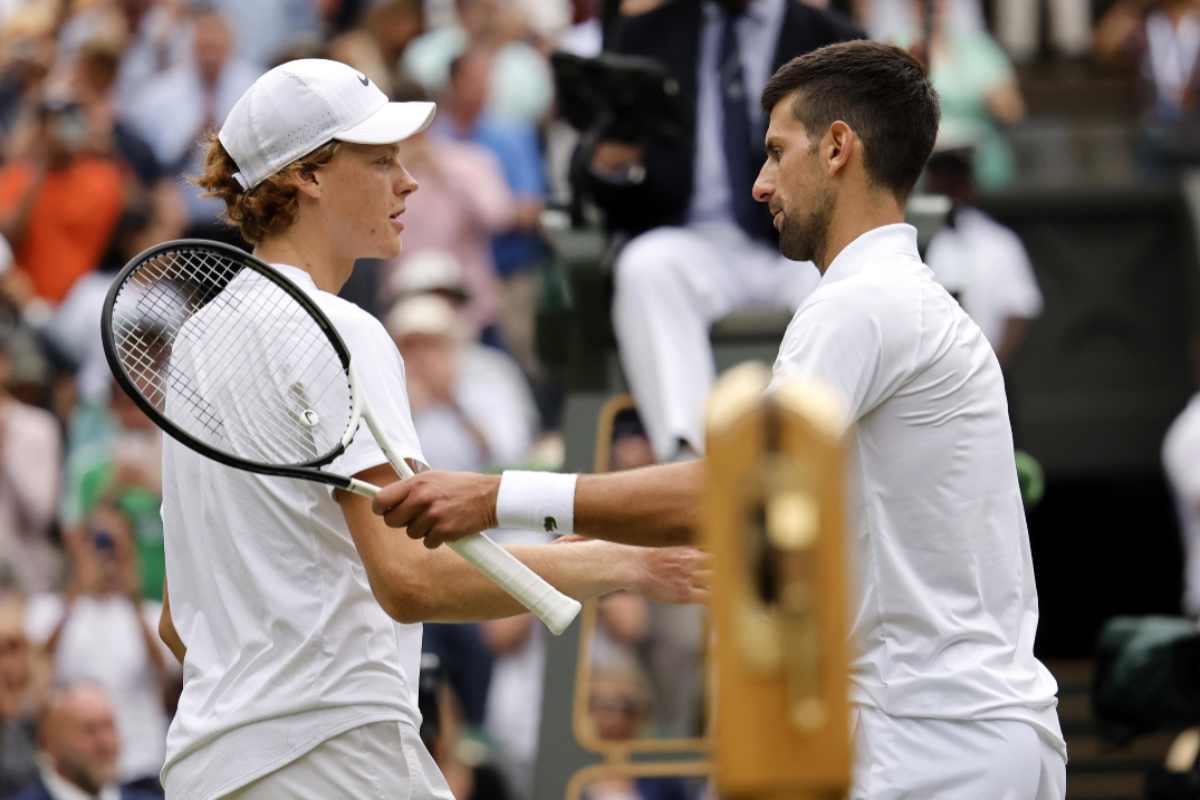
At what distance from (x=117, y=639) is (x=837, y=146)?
205 inches

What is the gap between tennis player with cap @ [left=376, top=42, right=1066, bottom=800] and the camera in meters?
4.02

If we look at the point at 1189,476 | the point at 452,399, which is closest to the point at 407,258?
the point at 452,399

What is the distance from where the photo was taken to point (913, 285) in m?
4.10

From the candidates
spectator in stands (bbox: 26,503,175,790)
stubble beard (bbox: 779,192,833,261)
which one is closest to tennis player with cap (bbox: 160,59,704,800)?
stubble beard (bbox: 779,192,833,261)

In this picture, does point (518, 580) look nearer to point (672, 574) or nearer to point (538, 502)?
point (538, 502)

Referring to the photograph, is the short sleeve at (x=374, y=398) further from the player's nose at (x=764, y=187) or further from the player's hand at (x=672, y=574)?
the player's nose at (x=764, y=187)

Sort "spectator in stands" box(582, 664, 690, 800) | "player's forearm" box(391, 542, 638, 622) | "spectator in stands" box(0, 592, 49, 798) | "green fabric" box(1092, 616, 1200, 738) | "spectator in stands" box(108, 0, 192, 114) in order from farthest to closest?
"spectator in stands" box(108, 0, 192, 114) → "spectator in stands" box(0, 592, 49, 798) → "spectator in stands" box(582, 664, 690, 800) → "green fabric" box(1092, 616, 1200, 738) → "player's forearm" box(391, 542, 638, 622)

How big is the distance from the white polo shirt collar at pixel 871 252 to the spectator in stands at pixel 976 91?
672 centimetres

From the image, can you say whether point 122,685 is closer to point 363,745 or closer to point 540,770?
point 540,770

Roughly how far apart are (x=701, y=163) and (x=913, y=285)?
347cm

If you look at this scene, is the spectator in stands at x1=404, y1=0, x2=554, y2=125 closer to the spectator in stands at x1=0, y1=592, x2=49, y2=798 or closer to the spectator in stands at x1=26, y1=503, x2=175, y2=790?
the spectator in stands at x1=26, y1=503, x2=175, y2=790

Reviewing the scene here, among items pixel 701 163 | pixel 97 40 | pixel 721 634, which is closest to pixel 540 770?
pixel 701 163

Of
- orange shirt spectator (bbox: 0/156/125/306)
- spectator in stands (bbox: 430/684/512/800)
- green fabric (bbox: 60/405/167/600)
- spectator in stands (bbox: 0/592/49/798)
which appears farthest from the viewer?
orange shirt spectator (bbox: 0/156/125/306)

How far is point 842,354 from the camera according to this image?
4.00 metres
